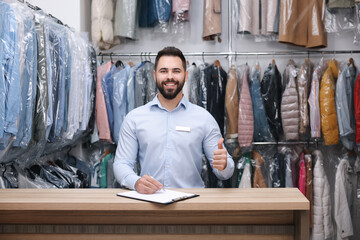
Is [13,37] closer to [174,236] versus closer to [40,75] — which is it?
[40,75]

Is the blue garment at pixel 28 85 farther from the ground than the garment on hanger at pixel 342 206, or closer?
farther from the ground

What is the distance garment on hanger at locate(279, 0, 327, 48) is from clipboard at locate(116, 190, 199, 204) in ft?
7.93

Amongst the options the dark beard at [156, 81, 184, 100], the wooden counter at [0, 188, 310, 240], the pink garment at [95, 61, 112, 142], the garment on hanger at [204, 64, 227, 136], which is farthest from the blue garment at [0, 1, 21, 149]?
the garment on hanger at [204, 64, 227, 136]

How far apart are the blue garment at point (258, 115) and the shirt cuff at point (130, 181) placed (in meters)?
1.99

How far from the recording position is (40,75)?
2617 millimetres

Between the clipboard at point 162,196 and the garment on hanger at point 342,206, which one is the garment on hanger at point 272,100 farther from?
the clipboard at point 162,196

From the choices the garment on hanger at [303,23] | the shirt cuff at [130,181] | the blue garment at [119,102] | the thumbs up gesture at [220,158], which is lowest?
the shirt cuff at [130,181]

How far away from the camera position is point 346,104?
144 inches

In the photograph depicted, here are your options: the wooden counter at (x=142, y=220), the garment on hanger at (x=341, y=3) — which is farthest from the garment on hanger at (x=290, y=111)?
the wooden counter at (x=142, y=220)

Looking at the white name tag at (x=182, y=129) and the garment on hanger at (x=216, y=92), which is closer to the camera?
the white name tag at (x=182, y=129)

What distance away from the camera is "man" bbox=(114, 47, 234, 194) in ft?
7.84

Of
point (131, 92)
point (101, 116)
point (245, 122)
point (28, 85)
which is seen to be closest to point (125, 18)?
point (131, 92)

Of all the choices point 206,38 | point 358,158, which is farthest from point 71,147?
point 358,158

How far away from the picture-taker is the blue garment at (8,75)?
220 cm
